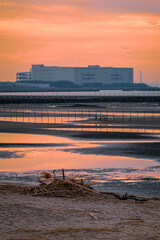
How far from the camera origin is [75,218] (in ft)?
44.6

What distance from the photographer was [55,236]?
1166cm

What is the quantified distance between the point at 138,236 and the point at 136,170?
526 inches

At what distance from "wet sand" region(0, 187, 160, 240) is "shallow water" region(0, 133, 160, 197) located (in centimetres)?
403

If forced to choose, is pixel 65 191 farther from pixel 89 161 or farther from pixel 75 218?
pixel 89 161

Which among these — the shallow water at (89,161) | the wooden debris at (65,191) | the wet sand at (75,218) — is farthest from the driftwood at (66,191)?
the shallow water at (89,161)

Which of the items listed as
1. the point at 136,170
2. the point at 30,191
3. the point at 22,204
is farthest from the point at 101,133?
the point at 22,204

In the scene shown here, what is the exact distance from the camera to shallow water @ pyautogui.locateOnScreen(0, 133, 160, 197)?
2178 centimetres

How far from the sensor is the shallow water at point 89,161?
21781 mm

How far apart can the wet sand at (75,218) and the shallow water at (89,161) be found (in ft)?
13.2

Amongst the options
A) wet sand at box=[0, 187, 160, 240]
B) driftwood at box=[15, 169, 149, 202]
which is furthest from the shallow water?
wet sand at box=[0, 187, 160, 240]

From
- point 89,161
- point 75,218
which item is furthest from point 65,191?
point 89,161

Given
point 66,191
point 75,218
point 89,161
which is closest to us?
point 75,218

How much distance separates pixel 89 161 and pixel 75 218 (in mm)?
14903

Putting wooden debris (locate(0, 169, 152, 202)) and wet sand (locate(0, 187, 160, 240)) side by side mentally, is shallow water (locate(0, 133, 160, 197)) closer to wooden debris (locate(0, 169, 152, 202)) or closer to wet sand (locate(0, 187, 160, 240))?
wooden debris (locate(0, 169, 152, 202))
